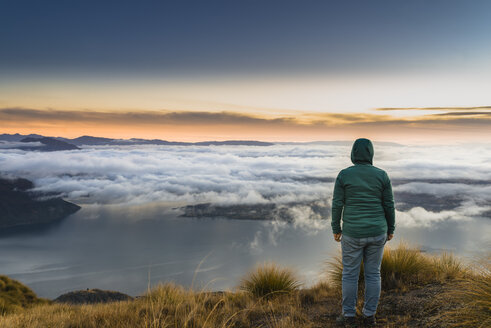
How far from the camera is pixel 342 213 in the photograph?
4.01 metres

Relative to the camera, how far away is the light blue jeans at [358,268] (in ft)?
12.1

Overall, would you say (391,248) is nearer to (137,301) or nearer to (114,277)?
(137,301)

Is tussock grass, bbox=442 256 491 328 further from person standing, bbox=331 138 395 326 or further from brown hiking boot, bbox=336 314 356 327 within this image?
brown hiking boot, bbox=336 314 356 327

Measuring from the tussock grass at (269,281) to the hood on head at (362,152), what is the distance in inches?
126

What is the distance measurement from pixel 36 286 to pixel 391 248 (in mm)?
207451

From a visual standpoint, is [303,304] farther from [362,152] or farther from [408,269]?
[362,152]

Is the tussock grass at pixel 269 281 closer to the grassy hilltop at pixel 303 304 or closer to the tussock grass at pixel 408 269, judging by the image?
the grassy hilltop at pixel 303 304

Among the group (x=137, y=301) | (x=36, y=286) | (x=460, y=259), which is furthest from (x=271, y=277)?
(x=36, y=286)

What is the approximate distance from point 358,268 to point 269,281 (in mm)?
2673

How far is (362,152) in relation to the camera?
3.84 m

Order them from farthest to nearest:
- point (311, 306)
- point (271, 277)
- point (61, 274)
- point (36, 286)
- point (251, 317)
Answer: point (61, 274) < point (36, 286) < point (271, 277) < point (311, 306) < point (251, 317)

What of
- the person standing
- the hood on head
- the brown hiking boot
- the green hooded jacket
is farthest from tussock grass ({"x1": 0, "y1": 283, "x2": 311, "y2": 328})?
the hood on head

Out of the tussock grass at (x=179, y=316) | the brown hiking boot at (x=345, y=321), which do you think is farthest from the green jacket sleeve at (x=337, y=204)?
the tussock grass at (x=179, y=316)

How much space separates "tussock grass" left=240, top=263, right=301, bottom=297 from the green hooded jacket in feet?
8.97
